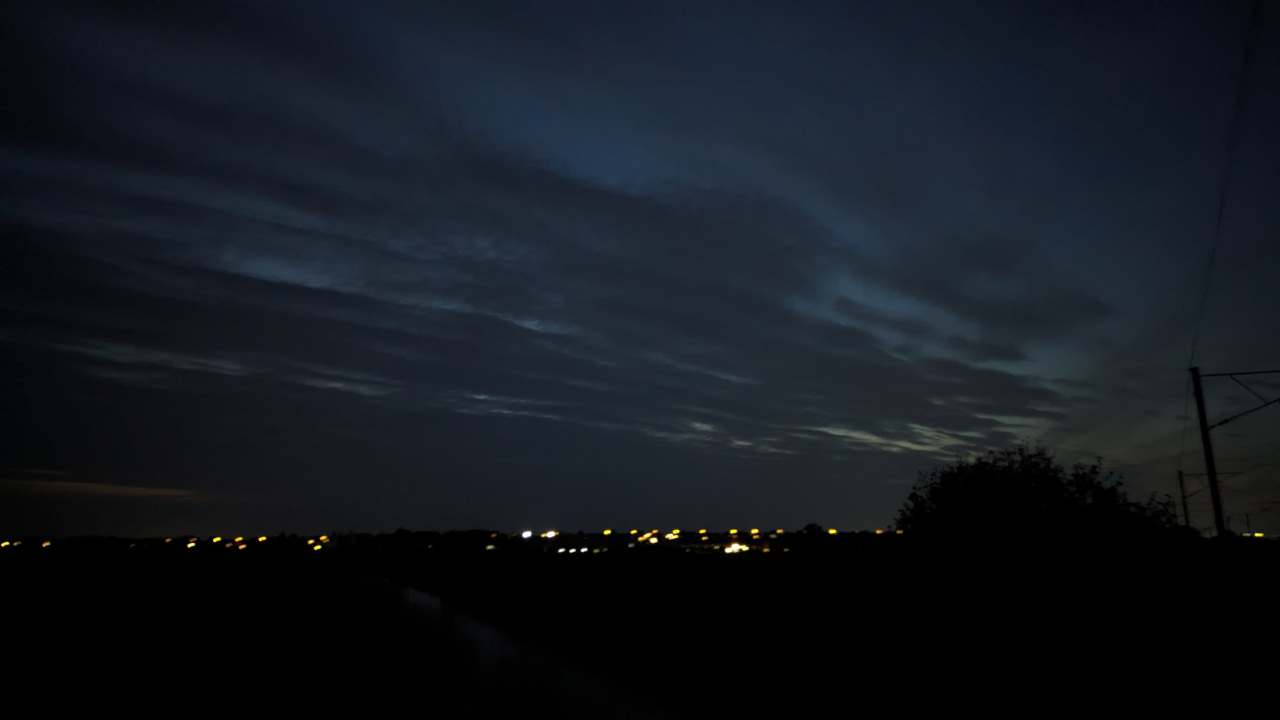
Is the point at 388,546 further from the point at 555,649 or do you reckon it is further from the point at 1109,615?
the point at 1109,615

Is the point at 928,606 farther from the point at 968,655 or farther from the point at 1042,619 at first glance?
the point at 968,655

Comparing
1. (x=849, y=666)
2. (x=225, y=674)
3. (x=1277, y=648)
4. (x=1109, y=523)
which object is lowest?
(x=225, y=674)

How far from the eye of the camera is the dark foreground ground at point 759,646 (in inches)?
724

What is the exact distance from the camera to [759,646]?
25438 mm

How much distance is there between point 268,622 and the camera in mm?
39375

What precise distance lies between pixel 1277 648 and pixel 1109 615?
5632mm

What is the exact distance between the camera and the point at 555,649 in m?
31.8

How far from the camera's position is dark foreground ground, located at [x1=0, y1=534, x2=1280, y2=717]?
18391mm

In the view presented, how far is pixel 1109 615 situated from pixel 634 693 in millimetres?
13940

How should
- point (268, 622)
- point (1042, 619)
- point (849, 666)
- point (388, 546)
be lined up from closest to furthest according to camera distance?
point (849, 666) → point (1042, 619) → point (268, 622) → point (388, 546)

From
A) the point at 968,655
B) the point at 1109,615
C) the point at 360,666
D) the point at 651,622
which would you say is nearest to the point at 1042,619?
the point at 1109,615

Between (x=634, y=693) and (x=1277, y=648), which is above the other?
(x=1277, y=648)

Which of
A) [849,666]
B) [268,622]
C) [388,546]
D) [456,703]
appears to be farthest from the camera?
[388,546]

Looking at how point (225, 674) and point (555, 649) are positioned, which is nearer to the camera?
point (225, 674)
